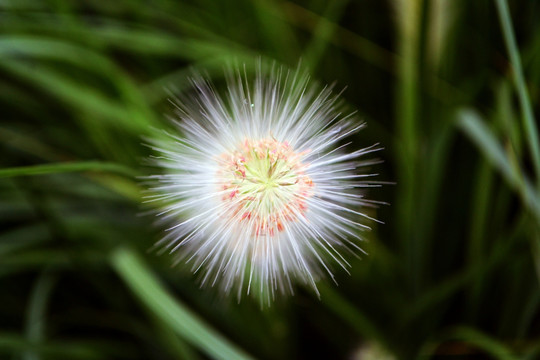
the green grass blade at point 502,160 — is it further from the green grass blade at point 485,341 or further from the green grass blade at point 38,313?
the green grass blade at point 38,313

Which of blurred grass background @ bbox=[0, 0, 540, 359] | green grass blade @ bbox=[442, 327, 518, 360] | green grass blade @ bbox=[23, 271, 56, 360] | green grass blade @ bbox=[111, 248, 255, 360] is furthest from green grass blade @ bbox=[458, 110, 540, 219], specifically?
green grass blade @ bbox=[23, 271, 56, 360]

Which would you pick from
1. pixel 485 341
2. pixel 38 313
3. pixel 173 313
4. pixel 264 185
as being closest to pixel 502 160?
pixel 485 341

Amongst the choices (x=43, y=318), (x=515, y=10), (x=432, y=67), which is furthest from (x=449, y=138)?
(x=43, y=318)

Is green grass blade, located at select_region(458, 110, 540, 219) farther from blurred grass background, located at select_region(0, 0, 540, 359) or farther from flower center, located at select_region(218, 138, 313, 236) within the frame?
flower center, located at select_region(218, 138, 313, 236)

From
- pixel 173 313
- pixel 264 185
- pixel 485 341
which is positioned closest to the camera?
pixel 264 185

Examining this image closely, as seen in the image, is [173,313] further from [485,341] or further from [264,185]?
[485,341]

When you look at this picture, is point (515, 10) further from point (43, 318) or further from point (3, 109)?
point (3, 109)

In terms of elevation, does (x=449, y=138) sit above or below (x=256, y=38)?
below
